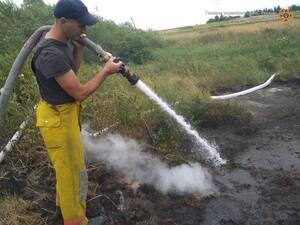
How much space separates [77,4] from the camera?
113 inches

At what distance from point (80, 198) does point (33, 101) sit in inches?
99.6

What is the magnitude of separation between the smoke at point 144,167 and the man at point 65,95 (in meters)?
1.22

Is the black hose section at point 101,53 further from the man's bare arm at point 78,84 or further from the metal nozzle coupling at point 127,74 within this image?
the man's bare arm at point 78,84

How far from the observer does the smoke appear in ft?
14.2

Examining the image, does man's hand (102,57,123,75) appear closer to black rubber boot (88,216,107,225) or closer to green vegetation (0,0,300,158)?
black rubber boot (88,216,107,225)

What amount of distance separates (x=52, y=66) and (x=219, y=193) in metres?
2.37

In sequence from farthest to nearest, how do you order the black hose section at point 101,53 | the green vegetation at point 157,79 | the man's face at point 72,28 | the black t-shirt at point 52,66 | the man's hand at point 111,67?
the green vegetation at point 157,79
the black hose section at point 101,53
the man's hand at point 111,67
the man's face at point 72,28
the black t-shirt at point 52,66

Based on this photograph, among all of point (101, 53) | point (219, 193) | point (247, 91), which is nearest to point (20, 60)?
point (101, 53)

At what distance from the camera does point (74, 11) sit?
2.85 m

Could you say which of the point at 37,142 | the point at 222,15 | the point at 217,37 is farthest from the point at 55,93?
the point at 222,15

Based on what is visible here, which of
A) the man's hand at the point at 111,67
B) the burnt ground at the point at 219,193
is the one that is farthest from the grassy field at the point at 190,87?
the man's hand at the point at 111,67

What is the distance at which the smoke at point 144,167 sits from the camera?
432 cm

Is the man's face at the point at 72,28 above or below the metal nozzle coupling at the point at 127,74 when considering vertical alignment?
above

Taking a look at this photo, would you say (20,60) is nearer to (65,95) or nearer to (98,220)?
(65,95)
